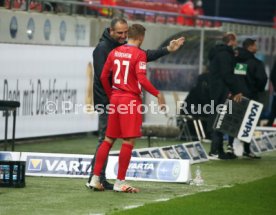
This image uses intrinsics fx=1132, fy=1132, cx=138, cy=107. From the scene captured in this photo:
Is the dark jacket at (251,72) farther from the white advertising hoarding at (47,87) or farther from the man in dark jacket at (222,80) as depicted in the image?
the white advertising hoarding at (47,87)

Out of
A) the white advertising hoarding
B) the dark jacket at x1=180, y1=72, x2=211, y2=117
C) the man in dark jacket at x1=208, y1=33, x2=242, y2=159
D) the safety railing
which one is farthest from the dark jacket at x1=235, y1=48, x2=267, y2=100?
the white advertising hoarding

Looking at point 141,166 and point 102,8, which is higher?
point 102,8

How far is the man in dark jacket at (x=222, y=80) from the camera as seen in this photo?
17734 millimetres

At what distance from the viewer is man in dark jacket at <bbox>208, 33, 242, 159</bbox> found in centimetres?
1773

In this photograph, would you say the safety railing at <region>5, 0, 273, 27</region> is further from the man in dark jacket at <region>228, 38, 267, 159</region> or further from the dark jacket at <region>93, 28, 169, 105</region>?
the dark jacket at <region>93, 28, 169, 105</region>

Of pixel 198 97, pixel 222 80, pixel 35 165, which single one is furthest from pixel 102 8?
pixel 35 165

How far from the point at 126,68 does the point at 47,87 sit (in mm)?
7192

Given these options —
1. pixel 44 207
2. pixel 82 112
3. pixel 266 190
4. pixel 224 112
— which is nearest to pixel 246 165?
pixel 224 112

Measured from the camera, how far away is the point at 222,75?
700 inches

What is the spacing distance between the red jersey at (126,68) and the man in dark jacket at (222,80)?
5320 millimetres

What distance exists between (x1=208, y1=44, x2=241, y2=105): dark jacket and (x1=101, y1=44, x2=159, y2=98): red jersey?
5.32m

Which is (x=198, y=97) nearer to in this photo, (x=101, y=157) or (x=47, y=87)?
(x=47, y=87)

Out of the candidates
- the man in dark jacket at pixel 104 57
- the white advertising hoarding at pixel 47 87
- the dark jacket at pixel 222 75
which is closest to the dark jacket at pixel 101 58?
the man in dark jacket at pixel 104 57

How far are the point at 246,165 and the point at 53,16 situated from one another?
483cm
